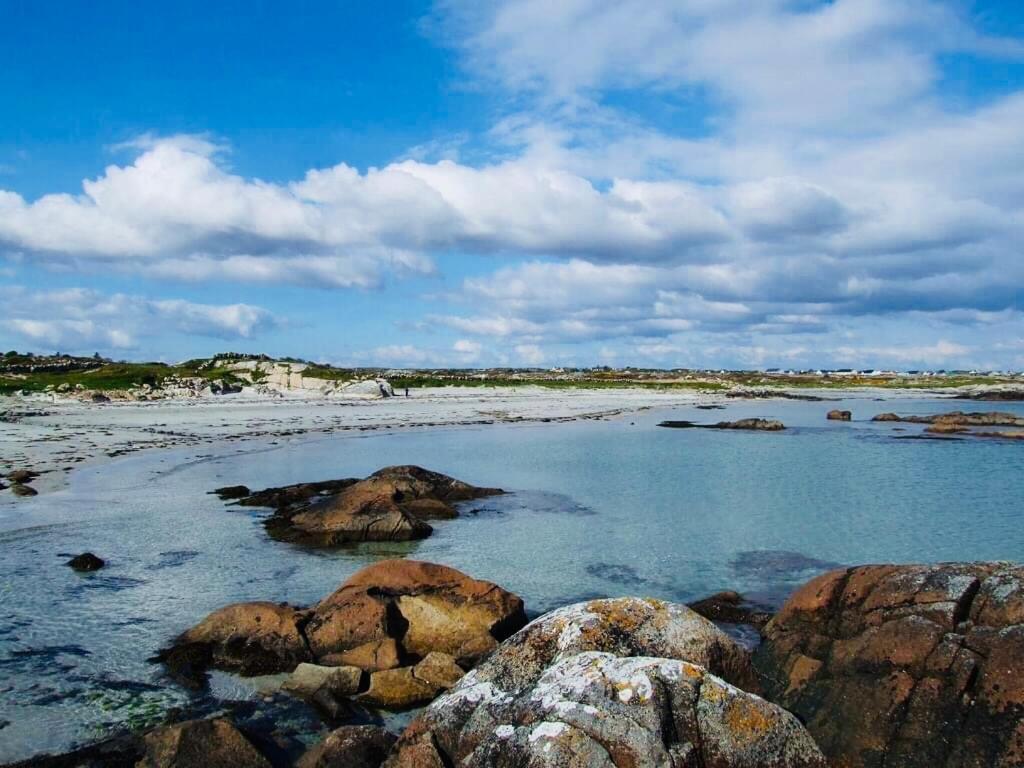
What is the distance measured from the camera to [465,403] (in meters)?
83.8

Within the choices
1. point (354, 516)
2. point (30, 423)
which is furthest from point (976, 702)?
point (30, 423)

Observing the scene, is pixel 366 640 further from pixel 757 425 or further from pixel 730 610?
pixel 757 425

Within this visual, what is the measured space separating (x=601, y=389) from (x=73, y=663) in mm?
112793

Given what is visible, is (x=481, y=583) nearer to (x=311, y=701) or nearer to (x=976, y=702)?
(x=311, y=701)

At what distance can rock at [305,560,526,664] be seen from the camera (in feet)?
40.0

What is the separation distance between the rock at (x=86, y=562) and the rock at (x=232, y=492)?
29.5ft

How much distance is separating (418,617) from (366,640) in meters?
1.00

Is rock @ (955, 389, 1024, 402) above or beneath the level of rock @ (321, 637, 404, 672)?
above

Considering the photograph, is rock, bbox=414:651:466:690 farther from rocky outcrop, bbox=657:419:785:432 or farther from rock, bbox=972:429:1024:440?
rock, bbox=972:429:1024:440

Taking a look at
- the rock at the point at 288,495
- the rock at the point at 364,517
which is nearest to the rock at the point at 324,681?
the rock at the point at 364,517

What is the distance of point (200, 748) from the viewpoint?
8320mm

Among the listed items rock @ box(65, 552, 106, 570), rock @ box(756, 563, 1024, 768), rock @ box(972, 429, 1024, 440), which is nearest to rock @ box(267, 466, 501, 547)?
rock @ box(65, 552, 106, 570)

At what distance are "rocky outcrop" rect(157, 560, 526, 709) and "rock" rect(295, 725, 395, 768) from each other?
6.90ft

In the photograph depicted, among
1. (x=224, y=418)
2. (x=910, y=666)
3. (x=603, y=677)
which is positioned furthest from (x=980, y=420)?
(x=603, y=677)
